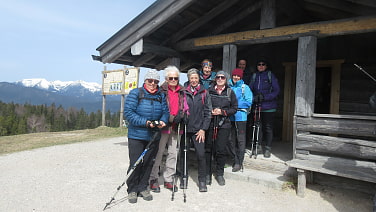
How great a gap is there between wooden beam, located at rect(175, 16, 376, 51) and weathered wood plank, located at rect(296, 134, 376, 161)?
74.0 inches

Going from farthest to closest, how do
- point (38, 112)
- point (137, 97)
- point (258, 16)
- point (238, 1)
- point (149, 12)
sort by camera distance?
point (38, 112)
point (258, 16)
point (238, 1)
point (149, 12)
point (137, 97)

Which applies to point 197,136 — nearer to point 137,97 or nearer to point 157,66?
point 137,97

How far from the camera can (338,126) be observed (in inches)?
158

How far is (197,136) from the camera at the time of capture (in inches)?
161

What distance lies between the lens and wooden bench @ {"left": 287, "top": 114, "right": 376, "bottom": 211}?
3.70 m

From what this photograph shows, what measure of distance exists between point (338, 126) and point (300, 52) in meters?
1.49

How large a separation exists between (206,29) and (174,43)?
0.91 meters

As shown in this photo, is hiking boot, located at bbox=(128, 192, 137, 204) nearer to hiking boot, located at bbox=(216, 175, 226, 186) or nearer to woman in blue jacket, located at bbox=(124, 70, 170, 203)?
woman in blue jacket, located at bbox=(124, 70, 170, 203)

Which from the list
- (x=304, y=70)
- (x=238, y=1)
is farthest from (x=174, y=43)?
(x=304, y=70)

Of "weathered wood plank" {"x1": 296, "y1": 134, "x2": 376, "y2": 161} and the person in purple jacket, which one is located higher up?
the person in purple jacket

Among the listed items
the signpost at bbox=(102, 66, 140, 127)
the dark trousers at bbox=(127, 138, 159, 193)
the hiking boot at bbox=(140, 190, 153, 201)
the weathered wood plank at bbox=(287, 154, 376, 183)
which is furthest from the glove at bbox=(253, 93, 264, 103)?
the signpost at bbox=(102, 66, 140, 127)

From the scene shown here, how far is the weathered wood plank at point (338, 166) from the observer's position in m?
3.56

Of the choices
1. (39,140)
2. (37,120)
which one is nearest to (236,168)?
(39,140)

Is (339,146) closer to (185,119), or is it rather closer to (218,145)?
(218,145)
